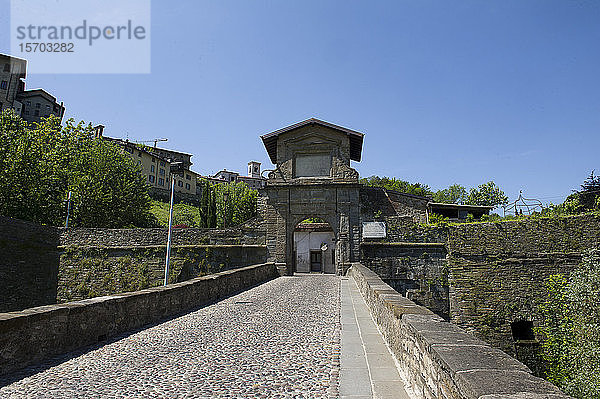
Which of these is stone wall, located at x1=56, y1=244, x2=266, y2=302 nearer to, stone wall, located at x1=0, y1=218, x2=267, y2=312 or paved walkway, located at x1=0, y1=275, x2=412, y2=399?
stone wall, located at x1=0, y1=218, x2=267, y2=312

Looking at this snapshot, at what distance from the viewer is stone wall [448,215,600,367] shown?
704 inches

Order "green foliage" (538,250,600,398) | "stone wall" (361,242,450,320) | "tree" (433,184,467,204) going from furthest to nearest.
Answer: "tree" (433,184,467,204)
"stone wall" (361,242,450,320)
"green foliage" (538,250,600,398)

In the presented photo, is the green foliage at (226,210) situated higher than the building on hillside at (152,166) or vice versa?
the building on hillside at (152,166)

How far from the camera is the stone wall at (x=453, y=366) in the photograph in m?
1.90

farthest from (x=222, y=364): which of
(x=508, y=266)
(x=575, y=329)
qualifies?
(x=508, y=266)

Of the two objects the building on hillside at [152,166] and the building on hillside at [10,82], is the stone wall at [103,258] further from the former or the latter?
the building on hillside at [10,82]

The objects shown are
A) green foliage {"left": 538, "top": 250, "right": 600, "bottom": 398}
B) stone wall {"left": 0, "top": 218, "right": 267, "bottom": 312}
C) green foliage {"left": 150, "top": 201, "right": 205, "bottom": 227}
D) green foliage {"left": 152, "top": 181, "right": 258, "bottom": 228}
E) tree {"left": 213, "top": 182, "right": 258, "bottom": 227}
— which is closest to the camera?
green foliage {"left": 538, "top": 250, "right": 600, "bottom": 398}

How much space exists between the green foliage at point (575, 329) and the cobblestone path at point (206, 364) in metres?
12.5

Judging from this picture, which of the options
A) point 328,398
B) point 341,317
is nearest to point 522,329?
point 341,317

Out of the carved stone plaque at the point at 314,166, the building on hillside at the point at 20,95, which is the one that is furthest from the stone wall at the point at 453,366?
the building on hillside at the point at 20,95

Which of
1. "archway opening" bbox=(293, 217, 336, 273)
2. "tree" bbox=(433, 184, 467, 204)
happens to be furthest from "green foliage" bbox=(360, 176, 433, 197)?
"archway opening" bbox=(293, 217, 336, 273)

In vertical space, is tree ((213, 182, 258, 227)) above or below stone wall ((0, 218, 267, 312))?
above

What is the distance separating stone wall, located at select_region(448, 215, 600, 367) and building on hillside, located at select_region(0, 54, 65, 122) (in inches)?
2268

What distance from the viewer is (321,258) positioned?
31.4 meters
